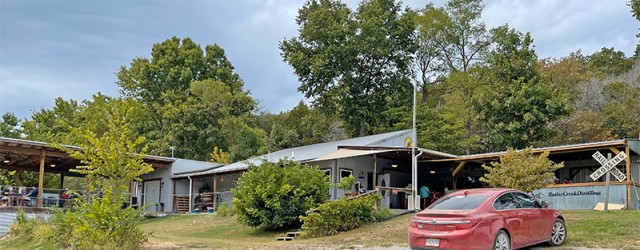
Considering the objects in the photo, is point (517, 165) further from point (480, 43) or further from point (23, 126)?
point (23, 126)

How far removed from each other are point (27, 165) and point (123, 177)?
2056cm

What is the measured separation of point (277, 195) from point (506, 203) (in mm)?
9137

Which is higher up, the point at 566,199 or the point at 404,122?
the point at 404,122

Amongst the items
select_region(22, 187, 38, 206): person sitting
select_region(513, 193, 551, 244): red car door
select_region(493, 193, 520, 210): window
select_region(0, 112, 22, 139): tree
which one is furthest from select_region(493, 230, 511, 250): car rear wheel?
select_region(0, 112, 22, 139): tree

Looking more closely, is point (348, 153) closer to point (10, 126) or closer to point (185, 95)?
point (185, 95)

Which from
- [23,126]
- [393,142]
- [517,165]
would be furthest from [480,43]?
[23,126]

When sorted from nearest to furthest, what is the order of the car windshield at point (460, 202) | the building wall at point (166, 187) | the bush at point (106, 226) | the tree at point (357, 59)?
the car windshield at point (460, 202), the bush at point (106, 226), the building wall at point (166, 187), the tree at point (357, 59)

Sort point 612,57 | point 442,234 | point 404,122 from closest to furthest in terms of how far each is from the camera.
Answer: point 442,234 → point 404,122 → point 612,57

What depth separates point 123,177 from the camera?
1369 cm

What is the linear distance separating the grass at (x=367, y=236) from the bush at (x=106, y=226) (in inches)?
34.5

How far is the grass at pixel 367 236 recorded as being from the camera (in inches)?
473

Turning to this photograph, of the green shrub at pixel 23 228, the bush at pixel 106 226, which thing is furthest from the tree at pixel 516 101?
the green shrub at pixel 23 228

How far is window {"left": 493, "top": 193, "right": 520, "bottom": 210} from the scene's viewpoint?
10.5 metres

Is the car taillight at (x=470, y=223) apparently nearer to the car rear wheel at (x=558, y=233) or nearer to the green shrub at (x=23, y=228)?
the car rear wheel at (x=558, y=233)
